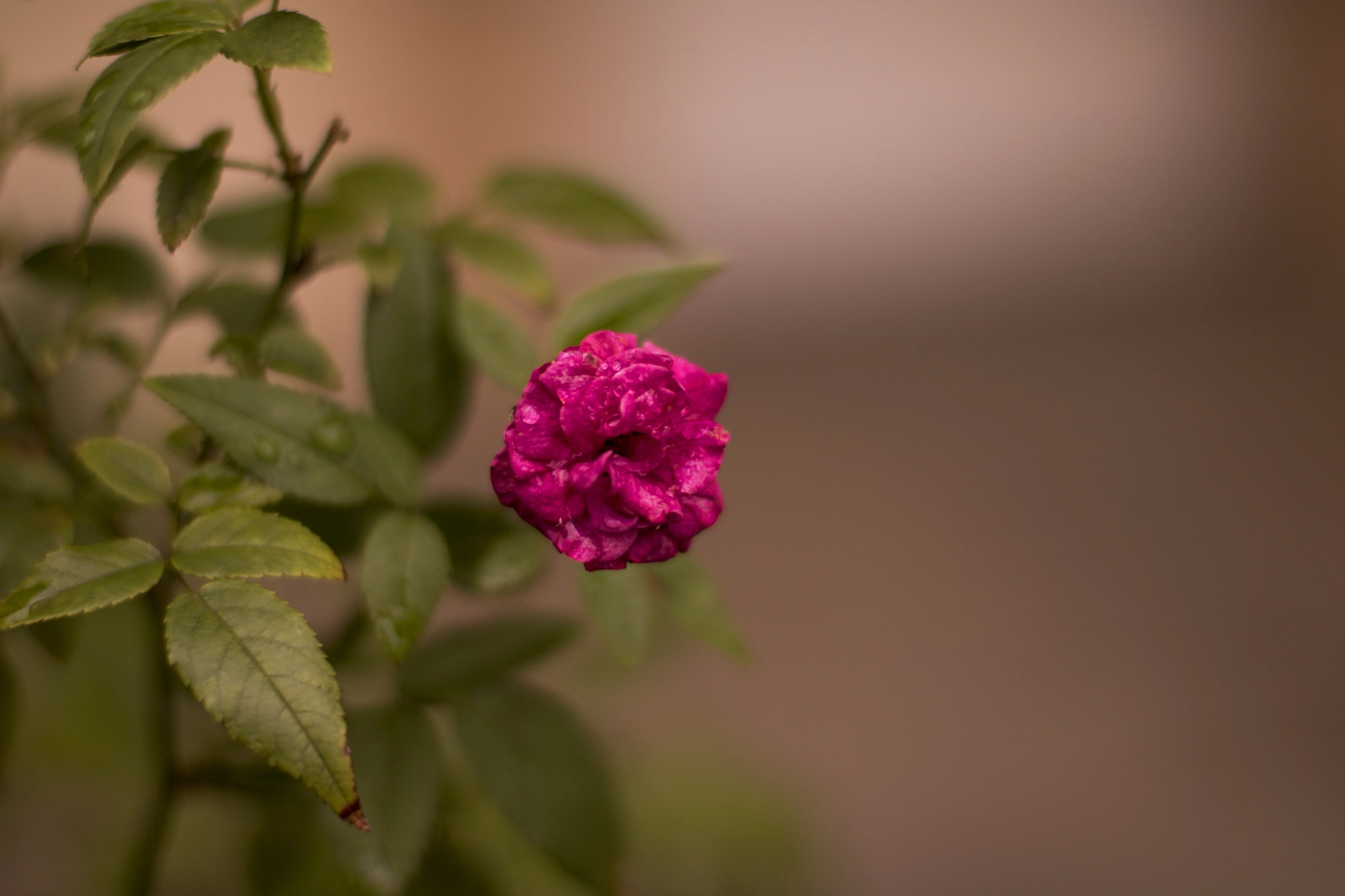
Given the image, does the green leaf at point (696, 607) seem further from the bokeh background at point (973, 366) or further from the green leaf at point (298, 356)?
the bokeh background at point (973, 366)

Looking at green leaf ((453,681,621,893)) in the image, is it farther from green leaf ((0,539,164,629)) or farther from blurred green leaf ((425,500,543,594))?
green leaf ((0,539,164,629))

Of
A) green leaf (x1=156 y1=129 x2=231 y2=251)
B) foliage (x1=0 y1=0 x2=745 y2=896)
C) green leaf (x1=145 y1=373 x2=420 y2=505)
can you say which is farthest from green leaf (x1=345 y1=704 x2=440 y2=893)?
green leaf (x1=156 y1=129 x2=231 y2=251)

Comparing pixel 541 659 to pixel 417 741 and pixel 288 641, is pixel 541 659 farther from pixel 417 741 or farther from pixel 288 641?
pixel 288 641

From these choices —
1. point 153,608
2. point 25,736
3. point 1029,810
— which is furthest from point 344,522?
point 1029,810

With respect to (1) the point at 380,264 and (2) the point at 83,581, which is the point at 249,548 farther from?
(1) the point at 380,264

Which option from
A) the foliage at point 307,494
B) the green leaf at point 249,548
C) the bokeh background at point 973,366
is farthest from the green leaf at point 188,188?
the bokeh background at point 973,366
